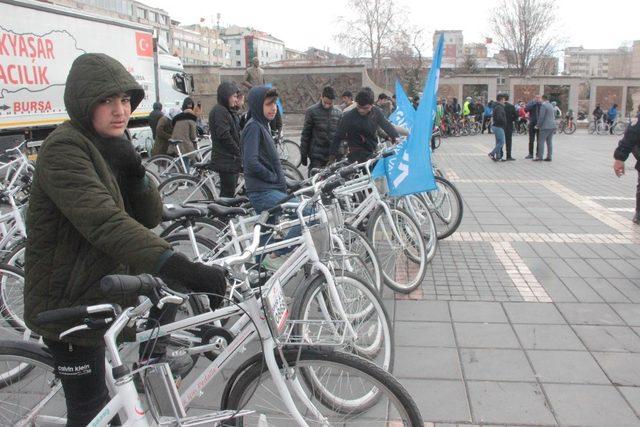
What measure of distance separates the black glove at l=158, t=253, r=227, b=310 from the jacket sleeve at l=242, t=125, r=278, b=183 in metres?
2.62

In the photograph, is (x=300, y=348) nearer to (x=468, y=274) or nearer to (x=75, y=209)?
(x=75, y=209)

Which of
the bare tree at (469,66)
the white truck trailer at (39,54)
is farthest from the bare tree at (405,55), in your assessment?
the white truck trailer at (39,54)

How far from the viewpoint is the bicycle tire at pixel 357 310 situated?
2.83 metres

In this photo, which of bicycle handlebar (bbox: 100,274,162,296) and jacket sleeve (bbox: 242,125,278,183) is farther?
jacket sleeve (bbox: 242,125,278,183)

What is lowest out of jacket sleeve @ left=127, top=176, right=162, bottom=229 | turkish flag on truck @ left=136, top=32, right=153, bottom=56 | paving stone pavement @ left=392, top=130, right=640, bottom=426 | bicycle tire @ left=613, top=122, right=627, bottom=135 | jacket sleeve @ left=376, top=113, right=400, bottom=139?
paving stone pavement @ left=392, top=130, right=640, bottom=426

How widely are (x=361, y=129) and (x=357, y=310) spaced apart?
3.51 meters

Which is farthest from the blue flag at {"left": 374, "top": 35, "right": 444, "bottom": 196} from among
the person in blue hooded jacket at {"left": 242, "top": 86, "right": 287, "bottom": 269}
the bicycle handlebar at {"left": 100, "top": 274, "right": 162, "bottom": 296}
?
the bicycle handlebar at {"left": 100, "top": 274, "right": 162, "bottom": 296}

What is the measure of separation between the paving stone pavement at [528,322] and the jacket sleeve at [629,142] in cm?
97

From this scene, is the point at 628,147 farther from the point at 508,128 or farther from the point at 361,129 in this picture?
the point at 508,128

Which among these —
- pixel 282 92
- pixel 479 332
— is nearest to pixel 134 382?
pixel 479 332

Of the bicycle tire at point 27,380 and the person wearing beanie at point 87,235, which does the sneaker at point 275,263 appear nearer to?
the person wearing beanie at point 87,235

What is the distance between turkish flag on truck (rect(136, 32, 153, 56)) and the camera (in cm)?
1426

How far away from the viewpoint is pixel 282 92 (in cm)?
2473

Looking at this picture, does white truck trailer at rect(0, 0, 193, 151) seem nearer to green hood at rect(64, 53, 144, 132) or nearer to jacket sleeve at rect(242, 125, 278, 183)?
jacket sleeve at rect(242, 125, 278, 183)
